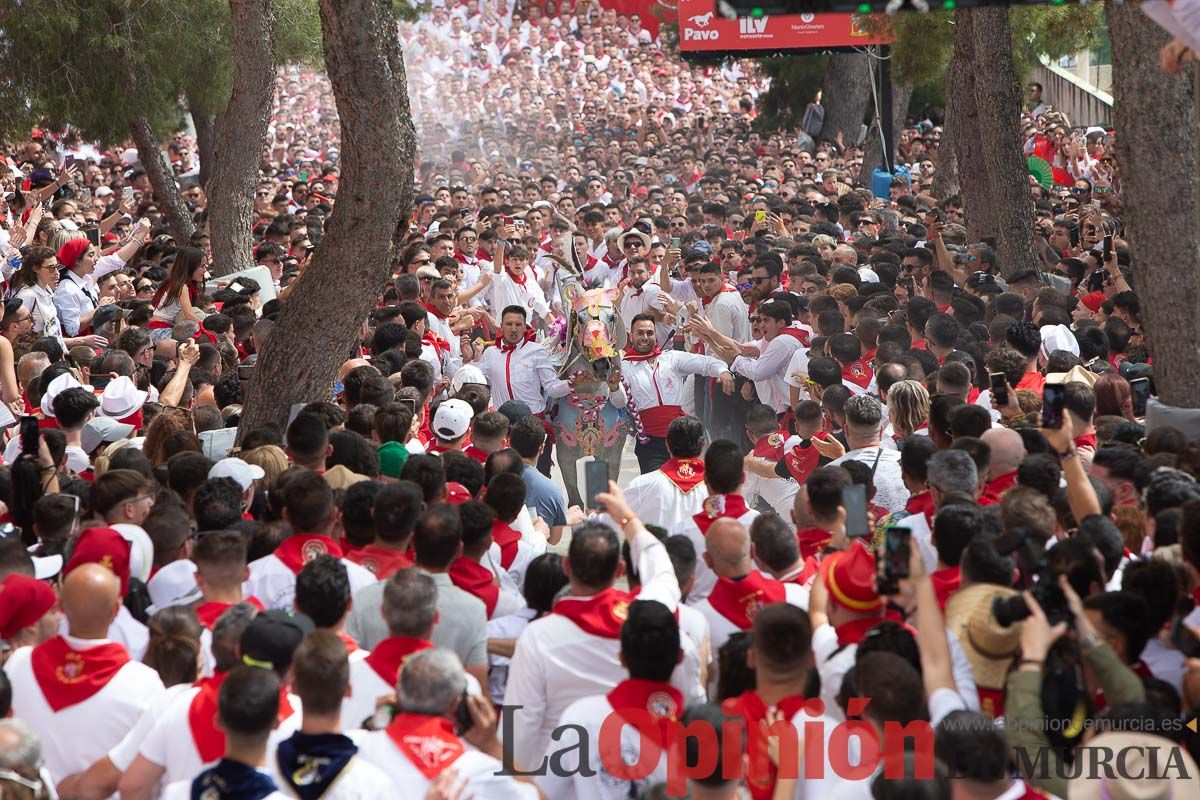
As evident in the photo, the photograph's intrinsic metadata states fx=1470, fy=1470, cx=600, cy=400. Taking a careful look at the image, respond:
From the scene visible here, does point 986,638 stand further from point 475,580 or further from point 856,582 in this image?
point 475,580

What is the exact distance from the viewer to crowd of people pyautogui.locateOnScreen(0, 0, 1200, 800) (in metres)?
4.30

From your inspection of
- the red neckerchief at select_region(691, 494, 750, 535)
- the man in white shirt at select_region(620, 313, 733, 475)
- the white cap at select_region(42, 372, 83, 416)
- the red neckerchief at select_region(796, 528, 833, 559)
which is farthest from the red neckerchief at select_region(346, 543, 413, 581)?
the man in white shirt at select_region(620, 313, 733, 475)

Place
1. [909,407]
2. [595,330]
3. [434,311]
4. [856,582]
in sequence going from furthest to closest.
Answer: [434,311] → [595,330] → [909,407] → [856,582]

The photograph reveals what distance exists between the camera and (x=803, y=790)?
4359mm

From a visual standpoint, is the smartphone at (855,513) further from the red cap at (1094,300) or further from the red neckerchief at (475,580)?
the red cap at (1094,300)

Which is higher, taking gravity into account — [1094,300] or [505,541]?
[505,541]

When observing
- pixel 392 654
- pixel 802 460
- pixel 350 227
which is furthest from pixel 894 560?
pixel 350 227

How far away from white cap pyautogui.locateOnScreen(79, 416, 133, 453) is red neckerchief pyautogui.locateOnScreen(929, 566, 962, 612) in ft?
17.0

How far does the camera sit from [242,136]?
1418cm

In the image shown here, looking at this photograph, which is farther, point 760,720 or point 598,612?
point 598,612

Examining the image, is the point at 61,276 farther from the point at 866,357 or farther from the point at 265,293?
the point at 866,357

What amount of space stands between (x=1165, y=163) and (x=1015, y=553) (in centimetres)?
407

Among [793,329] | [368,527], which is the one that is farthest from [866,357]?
[368,527]

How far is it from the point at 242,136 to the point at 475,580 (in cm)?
937
